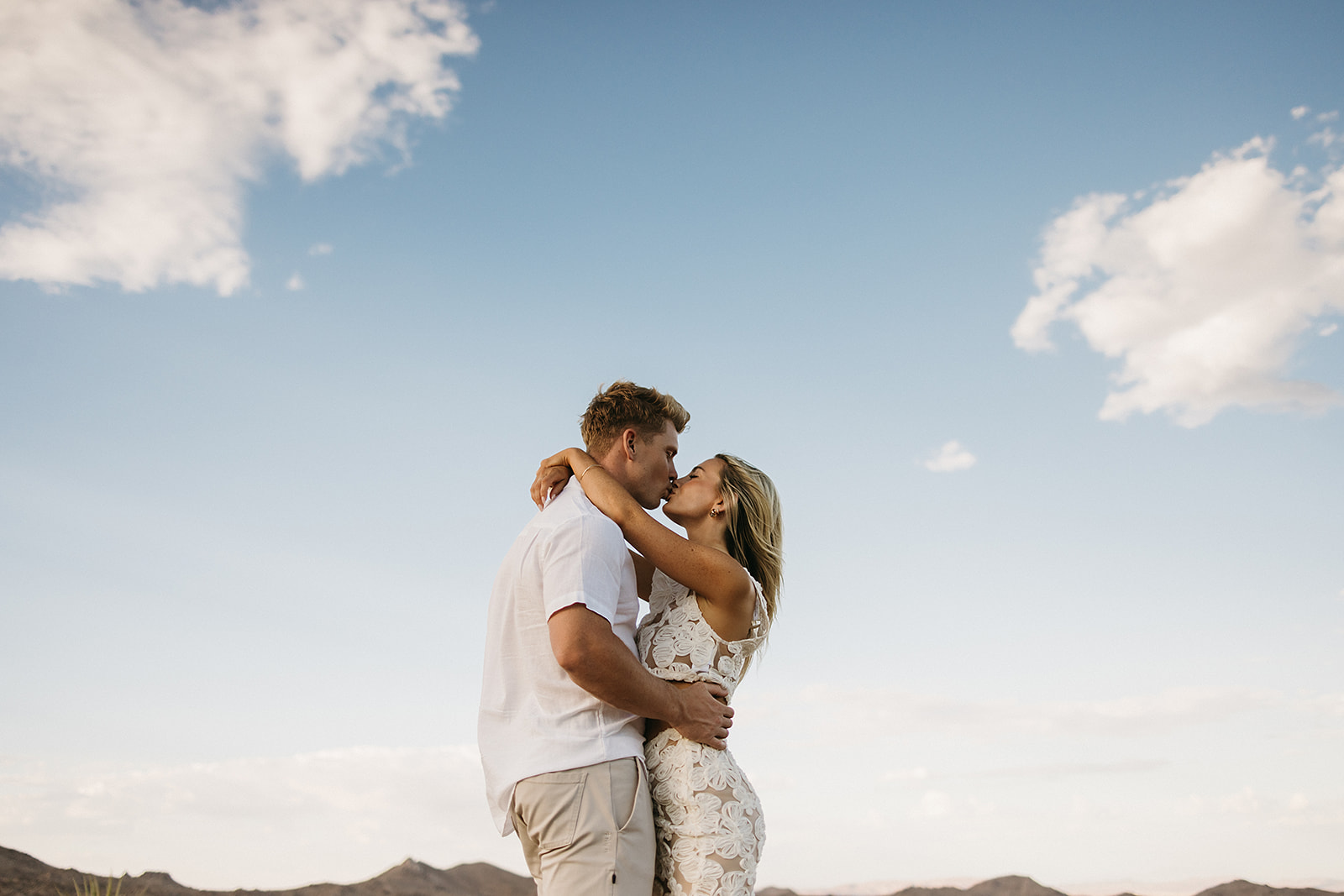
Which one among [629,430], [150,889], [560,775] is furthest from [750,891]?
[150,889]

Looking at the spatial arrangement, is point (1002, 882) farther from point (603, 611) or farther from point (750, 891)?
point (603, 611)

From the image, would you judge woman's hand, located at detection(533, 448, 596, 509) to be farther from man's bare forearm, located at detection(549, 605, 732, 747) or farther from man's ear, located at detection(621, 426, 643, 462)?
man's bare forearm, located at detection(549, 605, 732, 747)

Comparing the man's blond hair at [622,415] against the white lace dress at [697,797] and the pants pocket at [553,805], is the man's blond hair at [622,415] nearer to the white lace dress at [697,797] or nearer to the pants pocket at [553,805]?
the white lace dress at [697,797]

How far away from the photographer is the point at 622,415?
4.27 metres

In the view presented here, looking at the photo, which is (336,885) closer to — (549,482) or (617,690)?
(549,482)

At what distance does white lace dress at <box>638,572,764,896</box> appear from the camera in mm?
3580

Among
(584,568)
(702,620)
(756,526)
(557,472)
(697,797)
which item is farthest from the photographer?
(756,526)

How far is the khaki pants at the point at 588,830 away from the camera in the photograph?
331 centimetres

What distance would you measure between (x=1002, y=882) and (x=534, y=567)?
1232 cm

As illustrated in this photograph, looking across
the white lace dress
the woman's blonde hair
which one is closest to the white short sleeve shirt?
the white lace dress

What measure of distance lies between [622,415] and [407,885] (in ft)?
35.8

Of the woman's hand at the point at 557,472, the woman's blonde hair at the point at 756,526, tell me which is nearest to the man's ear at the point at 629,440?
the woman's hand at the point at 557,472

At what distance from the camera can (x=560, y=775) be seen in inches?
134

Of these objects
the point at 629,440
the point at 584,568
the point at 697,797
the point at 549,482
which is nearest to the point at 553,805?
the point at 697,797
